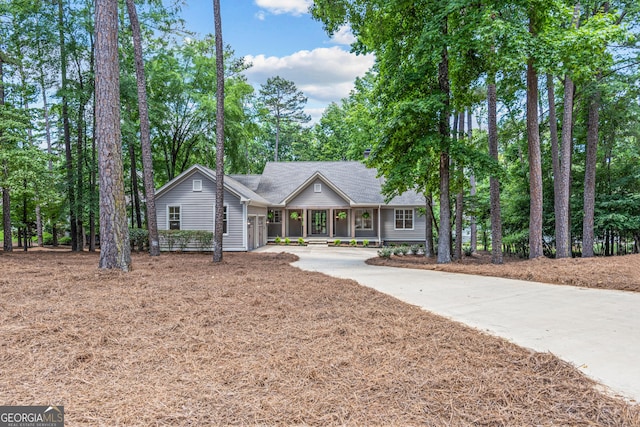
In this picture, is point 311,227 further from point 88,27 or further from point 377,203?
point 88,27

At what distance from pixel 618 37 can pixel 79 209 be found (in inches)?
782

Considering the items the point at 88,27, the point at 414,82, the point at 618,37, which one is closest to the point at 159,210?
the point at 88,27

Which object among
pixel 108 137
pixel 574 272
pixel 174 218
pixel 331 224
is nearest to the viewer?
pixel 108 137

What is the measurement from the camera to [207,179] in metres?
18.6

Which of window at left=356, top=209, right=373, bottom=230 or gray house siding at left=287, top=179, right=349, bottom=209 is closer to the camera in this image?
gray house siding at left=287, top=179, right=349, bottom=209

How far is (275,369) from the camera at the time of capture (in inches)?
120

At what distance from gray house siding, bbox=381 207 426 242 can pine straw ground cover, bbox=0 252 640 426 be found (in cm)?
1797

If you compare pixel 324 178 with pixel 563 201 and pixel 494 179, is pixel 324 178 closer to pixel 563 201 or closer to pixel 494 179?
pixel 494 179

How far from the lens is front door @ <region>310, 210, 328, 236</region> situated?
25562 millimetres

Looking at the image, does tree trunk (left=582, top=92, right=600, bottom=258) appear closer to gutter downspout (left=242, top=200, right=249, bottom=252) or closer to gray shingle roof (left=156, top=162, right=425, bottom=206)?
gray shingle roof (left=156, top=162, right=425, bottom=206)

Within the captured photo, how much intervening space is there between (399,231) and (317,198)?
18.7ft

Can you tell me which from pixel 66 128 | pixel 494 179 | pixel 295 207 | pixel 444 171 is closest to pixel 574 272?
pixel 494 179

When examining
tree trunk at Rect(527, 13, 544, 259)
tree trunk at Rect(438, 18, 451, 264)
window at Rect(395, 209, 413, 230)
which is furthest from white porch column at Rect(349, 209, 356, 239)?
tree trunk at Rect(527, 13, 544, 259)

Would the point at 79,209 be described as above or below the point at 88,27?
below
